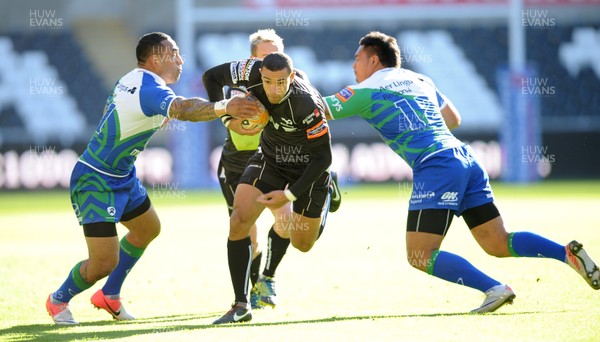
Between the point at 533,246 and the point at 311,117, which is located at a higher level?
the point at 311,117

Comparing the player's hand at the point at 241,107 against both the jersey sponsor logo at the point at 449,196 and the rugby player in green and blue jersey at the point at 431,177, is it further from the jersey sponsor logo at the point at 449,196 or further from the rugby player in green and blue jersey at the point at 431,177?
the jersey sponsor logo at the point at 449,196

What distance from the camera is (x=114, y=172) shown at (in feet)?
26.0

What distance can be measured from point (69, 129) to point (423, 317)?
84.3 ft

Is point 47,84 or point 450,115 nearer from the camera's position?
point 450,115

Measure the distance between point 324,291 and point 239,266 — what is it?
6.11 ft

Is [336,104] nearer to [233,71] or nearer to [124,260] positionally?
[233,71]

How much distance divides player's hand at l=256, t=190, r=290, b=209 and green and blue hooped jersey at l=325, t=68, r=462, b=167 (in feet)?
2.57

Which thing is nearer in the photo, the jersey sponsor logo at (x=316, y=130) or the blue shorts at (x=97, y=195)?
the jersey sponsor logo at (x=316, y=130)

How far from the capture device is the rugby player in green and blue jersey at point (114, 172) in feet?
25.2

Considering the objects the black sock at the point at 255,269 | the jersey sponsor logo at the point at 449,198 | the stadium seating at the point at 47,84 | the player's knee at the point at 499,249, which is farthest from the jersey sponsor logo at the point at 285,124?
the stadium seating at the point at 47,84

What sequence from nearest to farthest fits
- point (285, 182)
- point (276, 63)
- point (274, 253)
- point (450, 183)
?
point (276, 63), point (450, 183), point (285, 182), point (274, 253)

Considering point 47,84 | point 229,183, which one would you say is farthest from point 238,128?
point 47,84

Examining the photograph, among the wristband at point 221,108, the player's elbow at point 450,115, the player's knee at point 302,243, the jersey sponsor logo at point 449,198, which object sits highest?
the wristband at point 221,108

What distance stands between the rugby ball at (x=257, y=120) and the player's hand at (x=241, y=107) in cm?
8
